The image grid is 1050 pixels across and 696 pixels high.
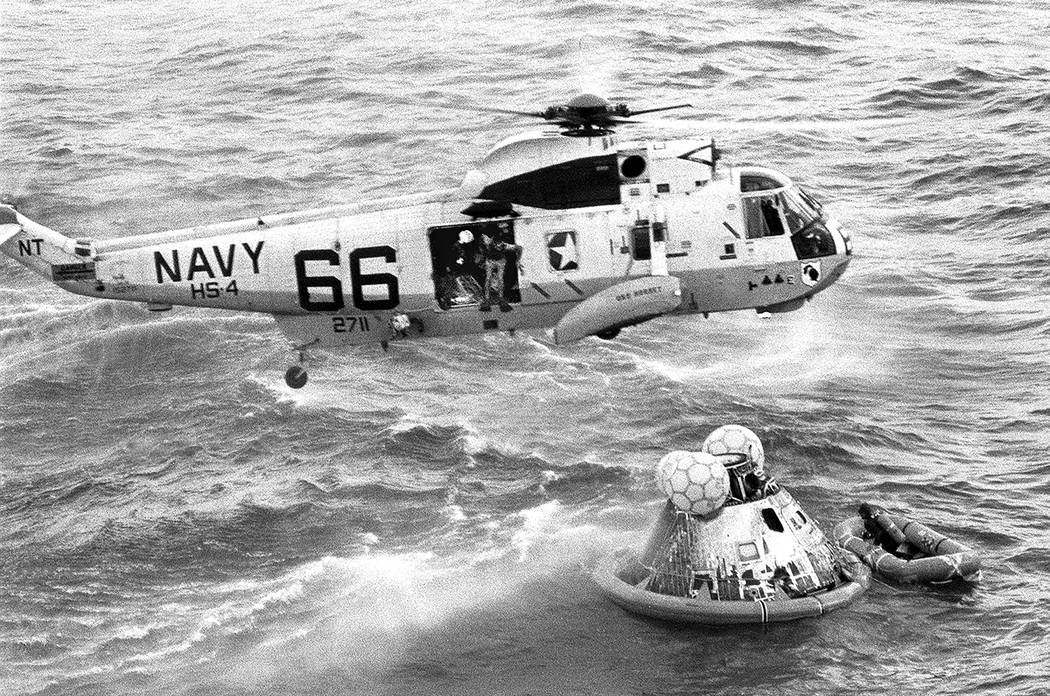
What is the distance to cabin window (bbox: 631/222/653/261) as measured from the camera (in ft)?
121

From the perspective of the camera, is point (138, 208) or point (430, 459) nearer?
point (430, 459)

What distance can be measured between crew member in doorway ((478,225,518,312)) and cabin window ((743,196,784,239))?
18.3 feet

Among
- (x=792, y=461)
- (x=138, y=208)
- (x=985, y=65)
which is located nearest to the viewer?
(x=792, y=461)

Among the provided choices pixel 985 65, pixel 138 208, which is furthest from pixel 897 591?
pixel 985 65

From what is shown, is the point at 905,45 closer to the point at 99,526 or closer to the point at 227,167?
the point at 227,167

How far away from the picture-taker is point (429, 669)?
35.8m

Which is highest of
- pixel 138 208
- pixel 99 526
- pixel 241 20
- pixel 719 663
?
pixel 241 20

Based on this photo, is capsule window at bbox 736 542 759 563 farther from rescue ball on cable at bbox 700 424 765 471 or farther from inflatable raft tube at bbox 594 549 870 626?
rescue ball on cable at bbox 700 424 765 471

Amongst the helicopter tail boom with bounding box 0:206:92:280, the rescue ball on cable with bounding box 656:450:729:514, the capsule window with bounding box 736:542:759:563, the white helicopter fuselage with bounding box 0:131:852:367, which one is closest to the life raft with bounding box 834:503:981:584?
the capsule window with bounding box 736:542:759:563

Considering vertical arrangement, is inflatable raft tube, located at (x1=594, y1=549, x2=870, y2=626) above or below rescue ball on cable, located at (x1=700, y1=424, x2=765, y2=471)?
below

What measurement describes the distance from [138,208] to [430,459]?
82.5 feet

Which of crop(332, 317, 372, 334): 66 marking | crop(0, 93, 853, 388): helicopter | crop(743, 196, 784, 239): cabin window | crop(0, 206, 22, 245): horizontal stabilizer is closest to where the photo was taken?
crop(0, 93, 853, 388): helicopter

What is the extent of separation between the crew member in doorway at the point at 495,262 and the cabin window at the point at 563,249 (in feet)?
2.76

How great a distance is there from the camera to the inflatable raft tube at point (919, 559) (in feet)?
124
